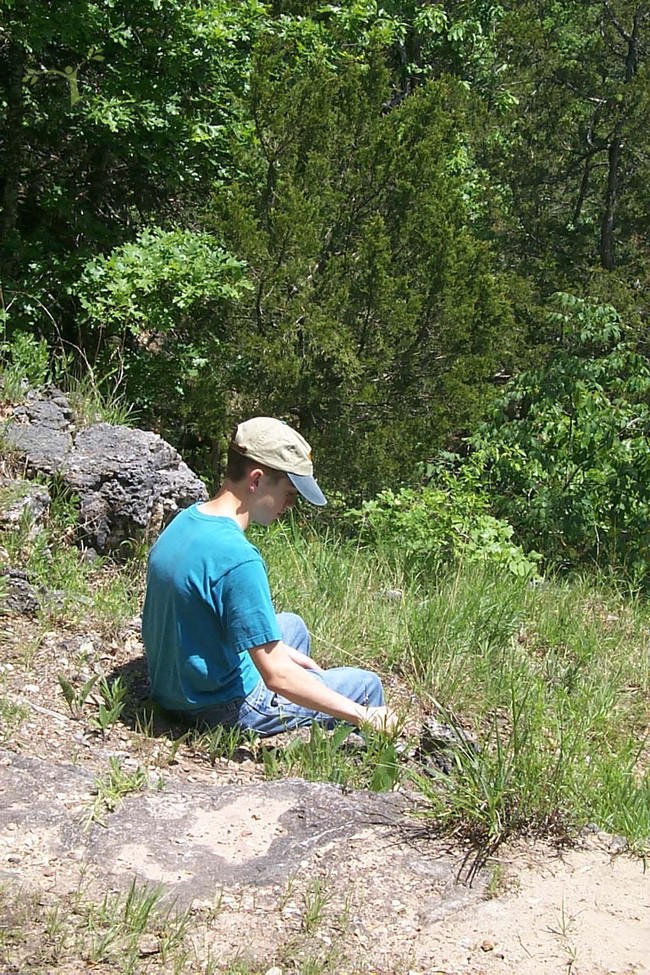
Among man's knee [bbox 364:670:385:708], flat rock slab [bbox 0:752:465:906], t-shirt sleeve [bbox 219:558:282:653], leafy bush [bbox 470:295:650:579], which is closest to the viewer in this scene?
flat rock slab [bbox 0:752:465:906]

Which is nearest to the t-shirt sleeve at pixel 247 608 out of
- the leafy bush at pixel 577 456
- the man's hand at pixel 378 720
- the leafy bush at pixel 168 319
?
the man's hand at pixel 378 720

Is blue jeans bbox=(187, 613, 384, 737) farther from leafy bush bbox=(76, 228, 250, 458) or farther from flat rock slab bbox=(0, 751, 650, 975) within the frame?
leafy bush bbox=(76, 228, 250, 458)

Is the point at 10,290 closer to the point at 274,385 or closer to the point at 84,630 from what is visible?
→ the point at 274,385

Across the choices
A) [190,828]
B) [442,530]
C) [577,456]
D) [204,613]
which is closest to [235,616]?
[204,613]

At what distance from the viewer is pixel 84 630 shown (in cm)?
447

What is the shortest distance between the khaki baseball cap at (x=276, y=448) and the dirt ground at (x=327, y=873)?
964 millimetres

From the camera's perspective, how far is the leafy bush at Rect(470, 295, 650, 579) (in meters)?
8.06

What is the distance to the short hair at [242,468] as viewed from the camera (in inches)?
143

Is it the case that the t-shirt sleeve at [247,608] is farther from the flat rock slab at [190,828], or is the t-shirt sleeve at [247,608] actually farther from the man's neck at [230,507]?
the flat rock slab at [190,828]

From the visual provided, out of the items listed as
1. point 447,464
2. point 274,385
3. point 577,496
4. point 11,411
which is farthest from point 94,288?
point 577,496

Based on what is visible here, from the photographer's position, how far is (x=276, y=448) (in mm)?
3600

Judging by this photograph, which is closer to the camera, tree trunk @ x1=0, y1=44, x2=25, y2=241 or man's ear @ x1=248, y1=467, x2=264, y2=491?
man's ear @ x1=248, y1=467, x2=264, y2=491

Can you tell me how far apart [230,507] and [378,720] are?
84 cm

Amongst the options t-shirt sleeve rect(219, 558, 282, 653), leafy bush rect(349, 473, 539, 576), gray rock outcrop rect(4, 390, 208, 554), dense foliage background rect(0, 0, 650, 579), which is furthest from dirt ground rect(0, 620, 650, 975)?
dense foliage background rect(0, 0, 650, 579)
